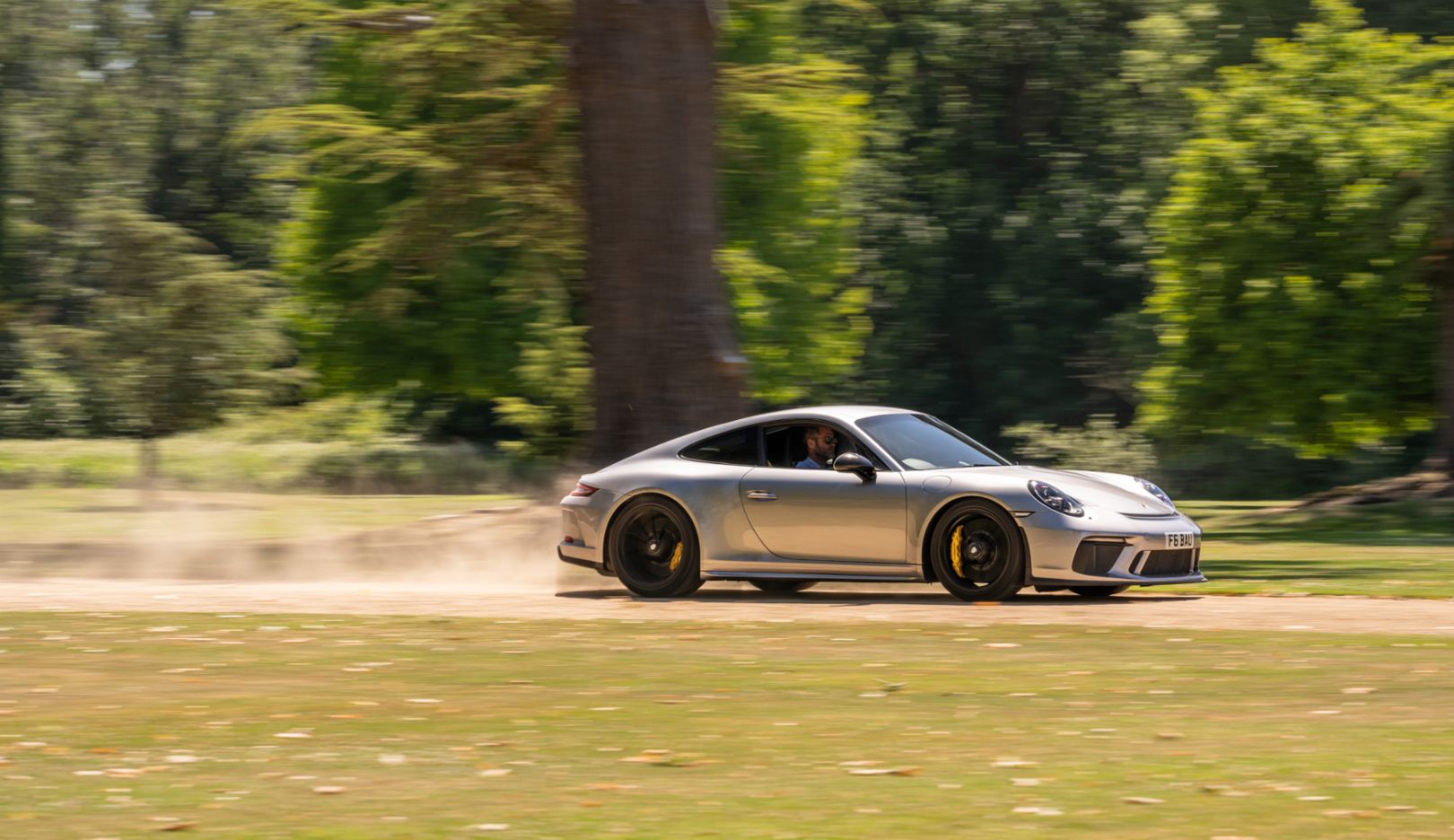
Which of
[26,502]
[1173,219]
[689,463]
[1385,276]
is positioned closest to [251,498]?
[26,502]

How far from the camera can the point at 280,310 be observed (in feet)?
130

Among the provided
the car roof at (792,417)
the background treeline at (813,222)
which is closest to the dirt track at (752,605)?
the car roof at (792,417)

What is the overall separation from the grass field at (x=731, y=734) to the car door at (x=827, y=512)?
1.97 m

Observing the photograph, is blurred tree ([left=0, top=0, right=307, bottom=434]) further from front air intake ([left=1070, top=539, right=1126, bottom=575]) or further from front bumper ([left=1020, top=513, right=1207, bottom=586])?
front air intake ([left=1070, top=539, right=1126, bottom=575])

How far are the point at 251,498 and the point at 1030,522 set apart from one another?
25343 mm

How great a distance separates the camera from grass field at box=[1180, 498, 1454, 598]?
15391 millimetres

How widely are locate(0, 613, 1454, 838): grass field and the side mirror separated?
2.19 m

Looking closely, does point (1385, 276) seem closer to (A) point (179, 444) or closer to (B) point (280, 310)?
(B) point (280, 310)

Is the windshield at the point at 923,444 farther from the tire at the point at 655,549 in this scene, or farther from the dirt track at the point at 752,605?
the tire at the point at 655,549

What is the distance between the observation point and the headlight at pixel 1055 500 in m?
13.3

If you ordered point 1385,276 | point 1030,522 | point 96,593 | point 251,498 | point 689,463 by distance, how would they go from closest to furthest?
point 1030,522, point 689,463, point 96,593, point 1385,276, point 251,498

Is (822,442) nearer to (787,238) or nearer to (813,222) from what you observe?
(787,238)

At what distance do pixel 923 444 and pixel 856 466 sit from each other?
Answer: 2.42 ft

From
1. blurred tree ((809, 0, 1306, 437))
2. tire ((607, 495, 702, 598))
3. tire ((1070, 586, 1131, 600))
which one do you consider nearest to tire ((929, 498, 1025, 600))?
tire ((1070, 586, 1131, 600))
